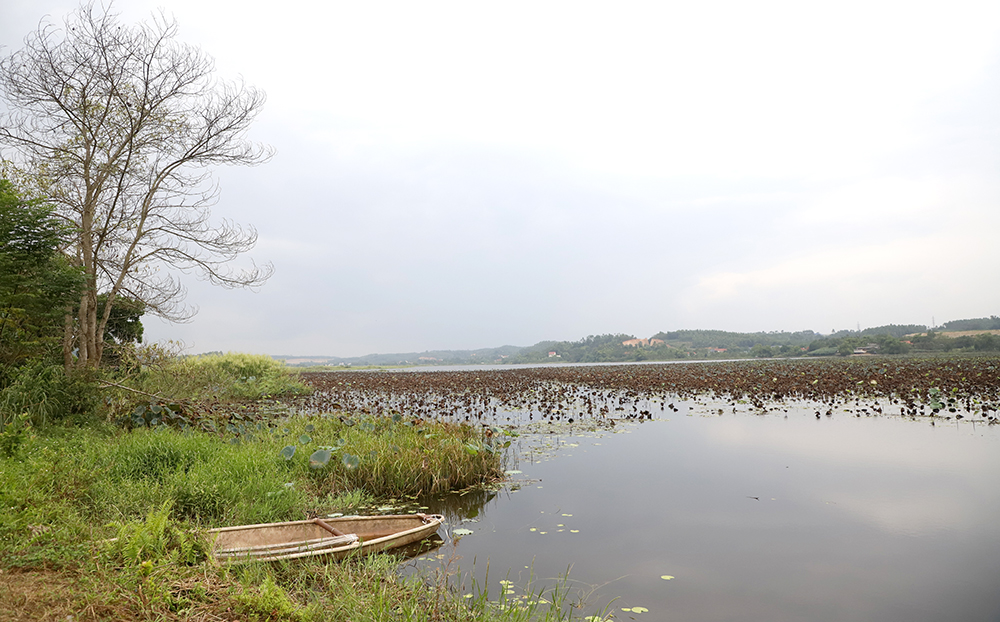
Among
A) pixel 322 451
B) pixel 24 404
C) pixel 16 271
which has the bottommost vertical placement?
pixel 322 451

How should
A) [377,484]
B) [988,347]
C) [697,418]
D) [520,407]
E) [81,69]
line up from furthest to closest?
1. [988,347]
2. [520,407]
3. [697,418]
4. [81,69]
5. [377,484]

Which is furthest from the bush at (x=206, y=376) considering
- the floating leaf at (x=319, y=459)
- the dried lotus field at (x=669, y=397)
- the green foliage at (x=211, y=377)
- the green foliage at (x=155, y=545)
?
the green foliage at (x=155, y=545)

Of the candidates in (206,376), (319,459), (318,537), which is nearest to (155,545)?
(318,537)

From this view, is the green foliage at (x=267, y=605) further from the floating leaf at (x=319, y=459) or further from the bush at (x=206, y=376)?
the bush at (x=206, y=376)

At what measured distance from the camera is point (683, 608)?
12.1ft

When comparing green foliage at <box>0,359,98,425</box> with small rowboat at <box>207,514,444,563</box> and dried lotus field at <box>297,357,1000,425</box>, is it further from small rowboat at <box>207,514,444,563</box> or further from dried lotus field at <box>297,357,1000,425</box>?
small rowboat at <box>207,514,444,563</box>

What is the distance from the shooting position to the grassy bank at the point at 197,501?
313cm

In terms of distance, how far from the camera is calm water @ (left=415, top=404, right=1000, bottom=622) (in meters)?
3.85

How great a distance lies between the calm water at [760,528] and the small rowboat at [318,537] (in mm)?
373

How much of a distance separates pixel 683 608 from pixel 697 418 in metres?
9.55

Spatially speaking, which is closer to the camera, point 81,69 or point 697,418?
point 81,69

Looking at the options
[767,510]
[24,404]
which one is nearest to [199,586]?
[767,510]

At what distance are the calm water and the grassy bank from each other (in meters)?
0.80

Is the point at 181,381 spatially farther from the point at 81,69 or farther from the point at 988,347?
the point at 988,347
